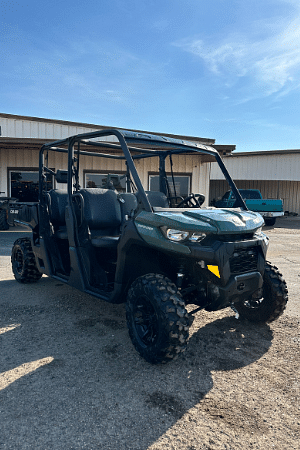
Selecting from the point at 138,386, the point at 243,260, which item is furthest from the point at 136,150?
the point at 138,386

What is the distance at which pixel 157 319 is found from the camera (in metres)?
3.00

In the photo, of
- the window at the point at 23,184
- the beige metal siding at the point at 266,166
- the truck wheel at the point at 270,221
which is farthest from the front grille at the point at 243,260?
the beige metal siding at the point at 266,166

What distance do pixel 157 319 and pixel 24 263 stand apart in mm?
3184

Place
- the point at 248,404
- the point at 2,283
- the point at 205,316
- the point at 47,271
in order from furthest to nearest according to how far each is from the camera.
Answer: the point at 2,283 → the point at 47,271 → the point at 205,316 → the point at 248,404

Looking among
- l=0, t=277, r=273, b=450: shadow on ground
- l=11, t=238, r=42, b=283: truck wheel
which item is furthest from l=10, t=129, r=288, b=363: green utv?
l=11, t=238, r=42, b=283: truck wheel

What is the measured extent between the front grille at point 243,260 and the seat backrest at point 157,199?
A: 1782 mm

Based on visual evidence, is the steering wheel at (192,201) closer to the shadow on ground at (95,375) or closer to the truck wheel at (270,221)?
the shadow on ground at (95,375)

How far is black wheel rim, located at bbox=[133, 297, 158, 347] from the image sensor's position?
Answer: 3158 millimetres

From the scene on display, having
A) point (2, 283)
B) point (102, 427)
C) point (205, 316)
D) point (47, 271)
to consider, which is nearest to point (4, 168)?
point (2, 283)

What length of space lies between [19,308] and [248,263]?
295cm

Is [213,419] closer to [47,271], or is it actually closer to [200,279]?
[200,279]

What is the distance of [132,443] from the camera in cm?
217

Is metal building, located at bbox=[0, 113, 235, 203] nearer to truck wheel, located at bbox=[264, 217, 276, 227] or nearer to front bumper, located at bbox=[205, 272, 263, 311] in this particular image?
truck wheel, located at bbox=[264, 217, 276, 227]

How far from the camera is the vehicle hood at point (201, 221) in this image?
3037mm
